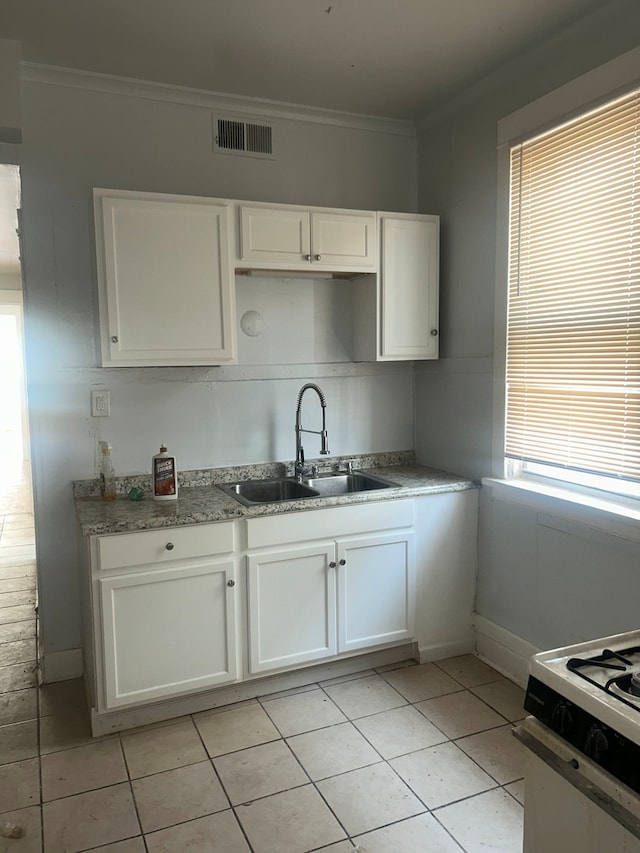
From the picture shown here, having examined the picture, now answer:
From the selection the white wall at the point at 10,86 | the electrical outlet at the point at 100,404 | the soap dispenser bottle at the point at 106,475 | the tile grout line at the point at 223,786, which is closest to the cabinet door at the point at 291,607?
the tile grout line at the point at 223,786

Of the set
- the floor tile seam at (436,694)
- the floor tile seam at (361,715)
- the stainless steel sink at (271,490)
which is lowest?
the floor tile seam at (361,715)

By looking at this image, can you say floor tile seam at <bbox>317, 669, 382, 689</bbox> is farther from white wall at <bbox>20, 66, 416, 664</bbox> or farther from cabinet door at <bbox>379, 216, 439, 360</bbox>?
cabinet door at <bbox>379, 216, 439, 360</bbox>

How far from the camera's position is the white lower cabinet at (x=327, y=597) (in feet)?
8.63

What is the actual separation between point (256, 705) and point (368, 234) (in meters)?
2.15

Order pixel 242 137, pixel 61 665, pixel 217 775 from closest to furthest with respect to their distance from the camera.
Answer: pixel 217 775, pixel 61 665, pixel 242 137

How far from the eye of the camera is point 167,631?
247 centimetres

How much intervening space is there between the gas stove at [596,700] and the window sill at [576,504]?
0.91 m

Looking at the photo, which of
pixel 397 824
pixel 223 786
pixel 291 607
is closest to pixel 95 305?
pixel 291 607

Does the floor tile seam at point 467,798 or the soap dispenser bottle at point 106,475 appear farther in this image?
the soap dispenser bottle at point 106,475

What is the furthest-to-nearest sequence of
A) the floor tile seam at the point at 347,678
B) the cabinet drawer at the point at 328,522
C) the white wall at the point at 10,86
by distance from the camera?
the floor tile seam at the point at 347,678
the cabinet drawer at the point at 328,522
the white wall at the point at 10,86

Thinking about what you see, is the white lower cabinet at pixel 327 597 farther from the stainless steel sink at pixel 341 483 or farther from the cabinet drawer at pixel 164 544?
the stainless steel sink at pixel 341 483

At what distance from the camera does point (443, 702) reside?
8.75 ft

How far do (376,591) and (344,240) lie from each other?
1.61 m

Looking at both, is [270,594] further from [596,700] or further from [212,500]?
[596,700]
